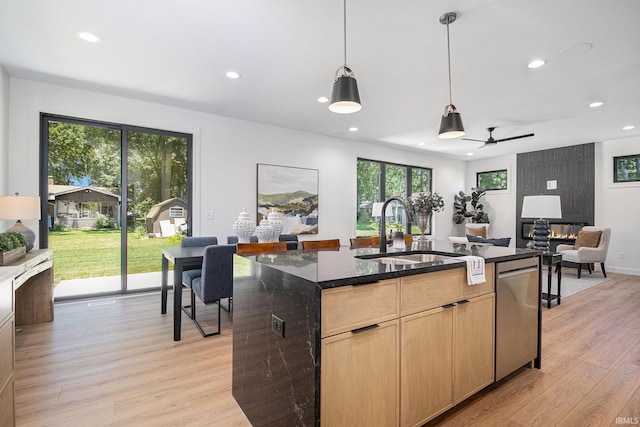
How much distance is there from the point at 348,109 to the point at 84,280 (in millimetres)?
4187

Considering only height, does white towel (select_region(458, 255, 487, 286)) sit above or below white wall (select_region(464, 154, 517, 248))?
below

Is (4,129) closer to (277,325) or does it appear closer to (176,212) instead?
(176,212)

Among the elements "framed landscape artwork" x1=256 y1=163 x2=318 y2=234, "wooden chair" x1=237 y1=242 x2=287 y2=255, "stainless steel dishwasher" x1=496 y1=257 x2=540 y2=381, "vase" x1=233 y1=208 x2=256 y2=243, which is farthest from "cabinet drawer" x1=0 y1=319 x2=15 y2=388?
"framed landscape artwork" x1=256 y1=163 x2=318 y2=234

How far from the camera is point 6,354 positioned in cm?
135

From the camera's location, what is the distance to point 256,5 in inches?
88.8

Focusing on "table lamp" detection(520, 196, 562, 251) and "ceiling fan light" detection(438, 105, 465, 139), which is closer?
"ceiling fan light" detection(438, 105, 465, 139)

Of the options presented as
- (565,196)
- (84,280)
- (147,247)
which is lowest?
(84,280)

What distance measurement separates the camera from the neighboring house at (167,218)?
4500 mm

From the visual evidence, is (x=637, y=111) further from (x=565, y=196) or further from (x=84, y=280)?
(x=84, y=280)

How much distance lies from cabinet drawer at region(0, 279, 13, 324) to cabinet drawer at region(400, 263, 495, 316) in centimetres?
176

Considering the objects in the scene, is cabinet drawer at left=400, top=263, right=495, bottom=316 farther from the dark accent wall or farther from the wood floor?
the dark accent wall

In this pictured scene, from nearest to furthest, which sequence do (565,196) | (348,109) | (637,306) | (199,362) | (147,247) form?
(348,109), (199,362), (637,306), (147,247), (565,196)

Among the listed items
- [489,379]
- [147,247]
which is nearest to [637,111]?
[489,379]

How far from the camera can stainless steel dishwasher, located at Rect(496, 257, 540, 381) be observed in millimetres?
2062
